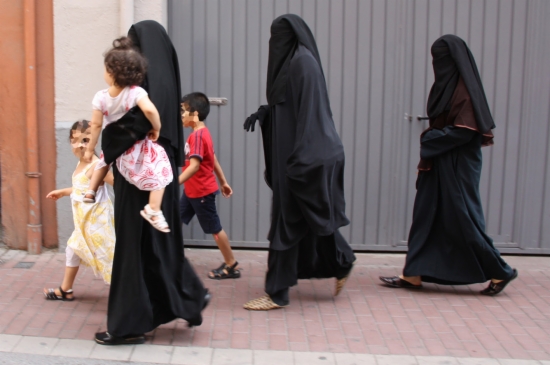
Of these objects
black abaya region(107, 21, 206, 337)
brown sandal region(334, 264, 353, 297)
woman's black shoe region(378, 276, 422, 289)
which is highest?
black abaya region(107, 21, 206, 337)

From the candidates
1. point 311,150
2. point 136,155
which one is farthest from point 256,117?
point 136,155

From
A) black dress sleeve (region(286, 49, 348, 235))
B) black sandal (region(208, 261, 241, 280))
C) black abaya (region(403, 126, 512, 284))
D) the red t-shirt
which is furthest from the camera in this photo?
black sandal (region(208, 261, 241, 280))

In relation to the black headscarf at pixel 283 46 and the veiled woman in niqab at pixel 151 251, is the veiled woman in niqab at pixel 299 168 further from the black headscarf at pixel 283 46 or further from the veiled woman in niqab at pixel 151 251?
the veiled woman in niqab at pixel 151 251

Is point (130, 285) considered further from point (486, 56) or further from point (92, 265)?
point (486, 56)

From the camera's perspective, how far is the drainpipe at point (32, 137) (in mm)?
5797

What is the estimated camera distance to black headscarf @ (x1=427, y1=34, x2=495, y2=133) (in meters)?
4.96

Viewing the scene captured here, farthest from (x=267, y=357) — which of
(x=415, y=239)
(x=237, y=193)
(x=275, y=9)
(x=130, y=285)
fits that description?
(x=275, y=9)

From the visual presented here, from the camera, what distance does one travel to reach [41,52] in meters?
5.93

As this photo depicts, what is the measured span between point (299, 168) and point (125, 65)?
4.50 feet

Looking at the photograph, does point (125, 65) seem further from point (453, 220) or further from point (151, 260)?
point (453, 220)

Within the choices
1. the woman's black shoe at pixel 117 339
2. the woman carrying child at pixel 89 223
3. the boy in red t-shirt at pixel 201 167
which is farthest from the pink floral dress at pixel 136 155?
the boy in red t-shirt at pixel 201 167

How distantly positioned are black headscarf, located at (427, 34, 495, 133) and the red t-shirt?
174 cm

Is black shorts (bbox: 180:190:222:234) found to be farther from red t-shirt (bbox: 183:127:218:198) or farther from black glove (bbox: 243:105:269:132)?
black glove (bbox: 243:105:269:132)

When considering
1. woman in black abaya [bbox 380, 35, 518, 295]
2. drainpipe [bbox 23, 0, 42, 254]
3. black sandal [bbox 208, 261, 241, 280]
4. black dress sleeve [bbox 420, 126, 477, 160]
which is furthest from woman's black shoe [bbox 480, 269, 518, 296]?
drainpipe [bbox 23, 0, 42, 254]
